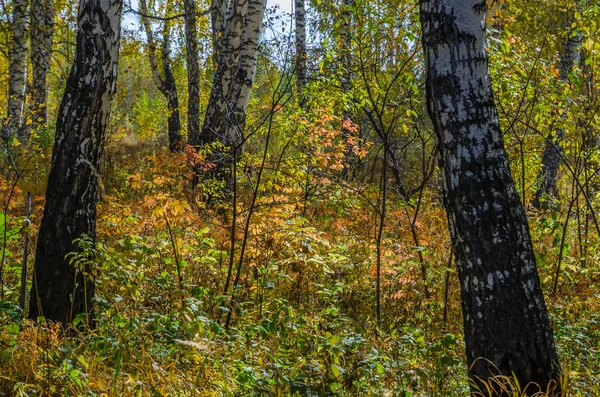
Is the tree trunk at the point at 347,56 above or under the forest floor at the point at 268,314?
above

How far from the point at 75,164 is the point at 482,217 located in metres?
2.62

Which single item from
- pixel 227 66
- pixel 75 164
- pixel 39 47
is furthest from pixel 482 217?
pixel 39 47

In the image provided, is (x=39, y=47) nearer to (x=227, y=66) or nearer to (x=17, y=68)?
(x=17, y=68)

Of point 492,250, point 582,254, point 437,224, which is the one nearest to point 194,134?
point 437,224

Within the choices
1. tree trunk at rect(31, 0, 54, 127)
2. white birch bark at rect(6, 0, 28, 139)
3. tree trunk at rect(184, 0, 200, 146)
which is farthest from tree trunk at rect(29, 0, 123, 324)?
tree trunk at rect(31, 0, 54, 127)

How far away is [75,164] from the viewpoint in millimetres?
3545

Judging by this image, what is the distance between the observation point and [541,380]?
2.63 m

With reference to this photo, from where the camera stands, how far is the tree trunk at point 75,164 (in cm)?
354

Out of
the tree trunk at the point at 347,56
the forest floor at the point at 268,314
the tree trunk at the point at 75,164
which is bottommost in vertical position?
the forest floor at the point at 268,314

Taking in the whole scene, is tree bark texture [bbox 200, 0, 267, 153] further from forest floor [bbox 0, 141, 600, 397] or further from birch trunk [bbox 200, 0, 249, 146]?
forest floor [bbox 0, 141, 600, 397]

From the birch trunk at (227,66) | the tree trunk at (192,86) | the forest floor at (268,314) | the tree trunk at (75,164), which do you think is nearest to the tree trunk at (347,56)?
the forest floor at (268,314)

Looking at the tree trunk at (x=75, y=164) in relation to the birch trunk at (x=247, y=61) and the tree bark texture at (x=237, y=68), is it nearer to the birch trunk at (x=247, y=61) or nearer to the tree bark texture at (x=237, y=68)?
the tree bark texture at (x=237, y=68)

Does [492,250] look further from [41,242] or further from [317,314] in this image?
[41,242]

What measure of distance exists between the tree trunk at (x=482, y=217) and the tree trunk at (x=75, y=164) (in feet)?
7.27
